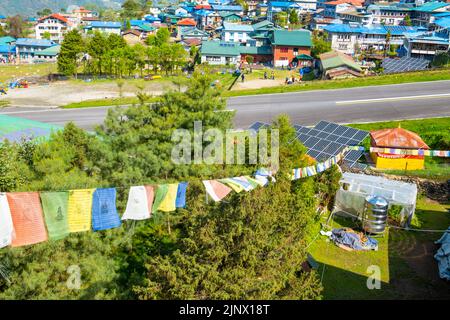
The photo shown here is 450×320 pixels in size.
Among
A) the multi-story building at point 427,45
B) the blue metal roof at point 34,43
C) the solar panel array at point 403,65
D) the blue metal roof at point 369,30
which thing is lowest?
the solar panel array at point 403,65

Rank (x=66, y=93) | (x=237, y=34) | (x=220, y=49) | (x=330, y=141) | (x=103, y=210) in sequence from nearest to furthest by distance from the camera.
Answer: (x=103, y=210) → (x=330, y=141) → (x=66, y=93) → (x=220, y=49) → (x=237, y=34)

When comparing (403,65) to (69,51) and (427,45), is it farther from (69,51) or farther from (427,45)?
(69,51)

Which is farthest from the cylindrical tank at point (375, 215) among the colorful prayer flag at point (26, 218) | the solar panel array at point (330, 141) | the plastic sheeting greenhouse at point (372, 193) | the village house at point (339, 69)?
the village house at point (339, 69)

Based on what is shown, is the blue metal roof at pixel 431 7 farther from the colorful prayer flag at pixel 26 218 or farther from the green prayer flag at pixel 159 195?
the colorful prayer flag at pixel 26 218

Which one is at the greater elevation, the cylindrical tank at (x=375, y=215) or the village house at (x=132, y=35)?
the village house at (x=132, y=35)

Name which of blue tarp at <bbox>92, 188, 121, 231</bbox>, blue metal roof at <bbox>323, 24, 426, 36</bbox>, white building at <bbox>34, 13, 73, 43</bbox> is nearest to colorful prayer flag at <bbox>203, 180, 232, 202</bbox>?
blue tarp at <bbox>92, 188, 121, 231</bbox>

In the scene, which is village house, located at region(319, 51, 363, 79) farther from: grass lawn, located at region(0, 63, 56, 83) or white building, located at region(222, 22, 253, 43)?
grass lawn, located at region(0, 63, 56, 83)

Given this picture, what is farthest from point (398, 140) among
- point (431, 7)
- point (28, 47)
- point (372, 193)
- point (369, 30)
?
point (28, 47)
